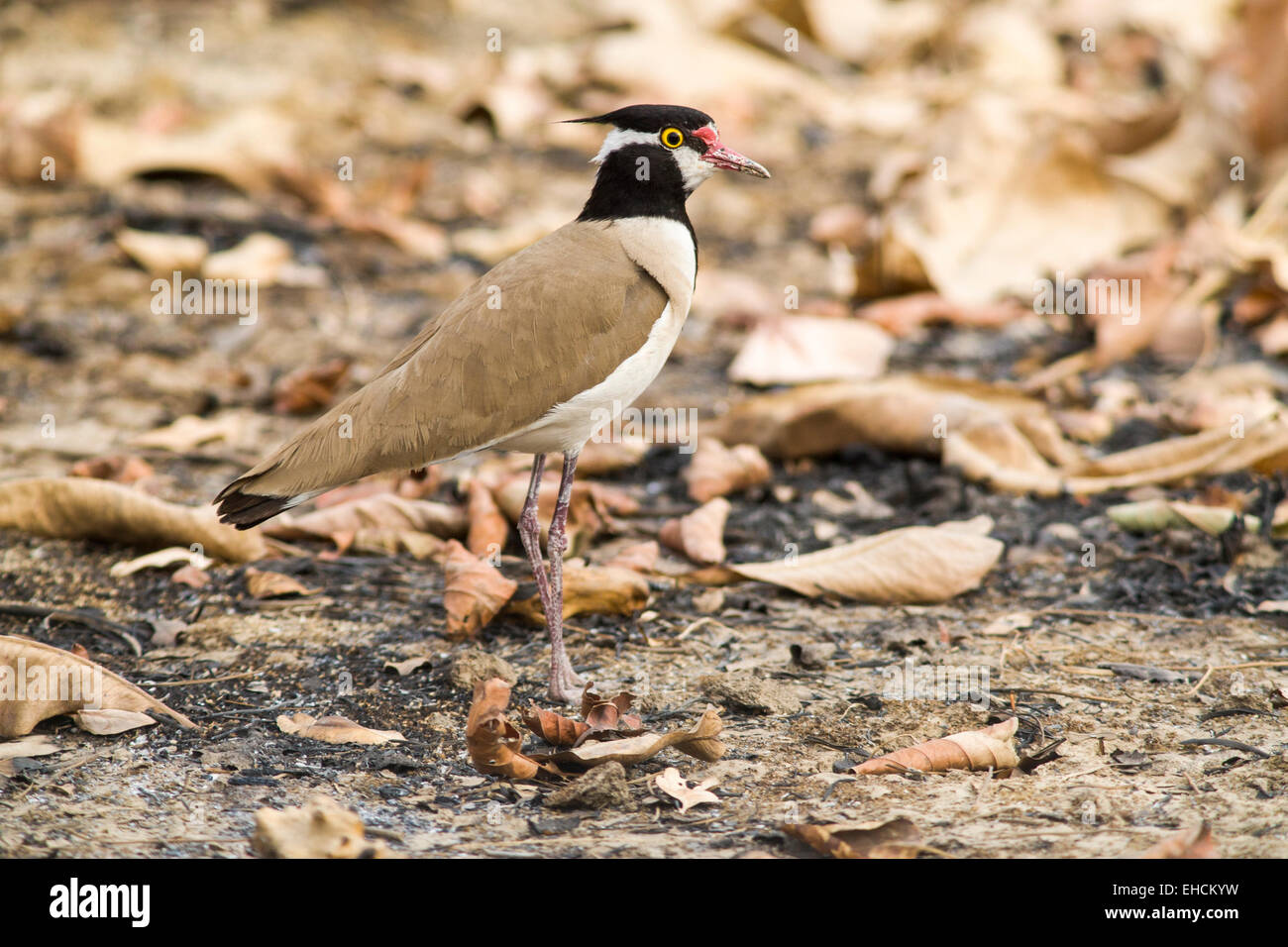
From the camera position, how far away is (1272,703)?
3.72 m

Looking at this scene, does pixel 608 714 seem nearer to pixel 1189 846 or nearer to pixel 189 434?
pixel 1189 846

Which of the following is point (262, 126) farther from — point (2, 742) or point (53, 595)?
point (2, 742)

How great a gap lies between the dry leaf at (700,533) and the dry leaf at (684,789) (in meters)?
1.40

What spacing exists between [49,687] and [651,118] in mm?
2498

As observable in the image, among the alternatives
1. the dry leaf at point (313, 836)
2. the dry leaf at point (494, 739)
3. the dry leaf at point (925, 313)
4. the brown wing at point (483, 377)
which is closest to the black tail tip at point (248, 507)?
the brown wing at point (483, 377)

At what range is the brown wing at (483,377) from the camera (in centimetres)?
388

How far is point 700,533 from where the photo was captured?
4.81m

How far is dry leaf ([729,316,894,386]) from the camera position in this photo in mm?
6324

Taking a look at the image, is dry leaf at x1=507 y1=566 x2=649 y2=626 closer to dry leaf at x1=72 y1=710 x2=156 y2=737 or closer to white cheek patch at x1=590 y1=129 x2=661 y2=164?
dry leaf at x1=72 y1=710 x2=156 y2=737

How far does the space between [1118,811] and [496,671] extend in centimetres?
180

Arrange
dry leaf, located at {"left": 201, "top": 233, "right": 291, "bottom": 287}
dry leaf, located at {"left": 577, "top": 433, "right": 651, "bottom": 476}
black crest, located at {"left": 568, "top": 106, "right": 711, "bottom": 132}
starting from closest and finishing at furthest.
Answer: black crest, located at {"left": 568, "top": 106, "right": 711, "bottom": 132}, dry leaf, located at {"left": 577, "top": 433, "right": 651, "bottom": 476}, dry leaf, located at {"left": 201, "top": 233, "right": 291, "bottom": 287}

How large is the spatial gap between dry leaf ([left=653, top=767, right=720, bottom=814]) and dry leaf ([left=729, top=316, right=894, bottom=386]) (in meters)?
3.20

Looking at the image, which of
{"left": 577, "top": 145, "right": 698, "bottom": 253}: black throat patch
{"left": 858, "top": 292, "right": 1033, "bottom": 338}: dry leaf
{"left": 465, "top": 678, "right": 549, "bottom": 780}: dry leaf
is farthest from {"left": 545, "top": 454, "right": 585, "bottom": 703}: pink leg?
{"left": 858, "top": 292, "right": 1033, "bottom": 338}: dry leaf

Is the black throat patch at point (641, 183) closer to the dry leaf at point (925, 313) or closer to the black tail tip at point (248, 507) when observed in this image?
the black tail tip at point (248, 507)
